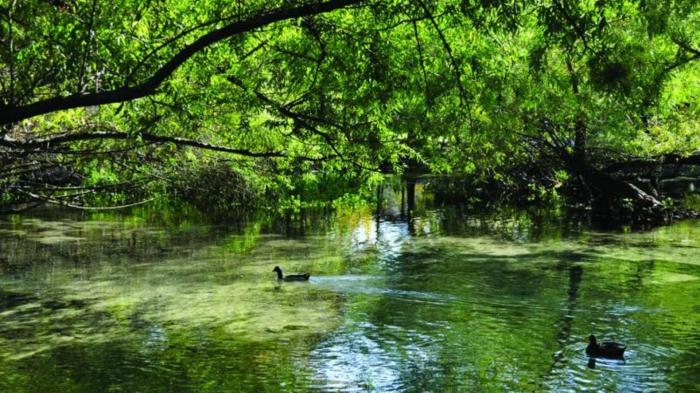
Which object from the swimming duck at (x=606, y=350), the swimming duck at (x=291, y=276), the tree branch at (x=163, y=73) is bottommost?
the swimming duck at (x=606, y=350)

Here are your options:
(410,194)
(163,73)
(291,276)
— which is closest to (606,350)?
(291,276)

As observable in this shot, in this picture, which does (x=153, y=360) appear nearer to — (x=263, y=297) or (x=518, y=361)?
(x=263, y=297)

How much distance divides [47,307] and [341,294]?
15.5 ft

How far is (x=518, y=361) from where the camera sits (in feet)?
31.1

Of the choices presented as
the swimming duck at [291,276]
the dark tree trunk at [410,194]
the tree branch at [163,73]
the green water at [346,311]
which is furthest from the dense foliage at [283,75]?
the dark tree trunk at [410,194]

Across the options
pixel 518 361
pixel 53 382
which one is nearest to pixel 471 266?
pixel 518 361

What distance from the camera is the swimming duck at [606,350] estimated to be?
30.6 feet

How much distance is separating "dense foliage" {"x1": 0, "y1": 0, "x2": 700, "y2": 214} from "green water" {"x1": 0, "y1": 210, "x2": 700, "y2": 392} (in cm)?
203

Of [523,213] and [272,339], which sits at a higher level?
[523,213]

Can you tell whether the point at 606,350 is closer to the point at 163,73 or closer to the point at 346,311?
the point at 346,311

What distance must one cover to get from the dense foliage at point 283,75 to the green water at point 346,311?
2032mm

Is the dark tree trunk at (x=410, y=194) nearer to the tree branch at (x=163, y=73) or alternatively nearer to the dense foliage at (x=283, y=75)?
the dense foliage at (x=283, y=75)

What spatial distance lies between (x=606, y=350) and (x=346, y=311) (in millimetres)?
4140

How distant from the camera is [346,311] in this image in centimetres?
1206
